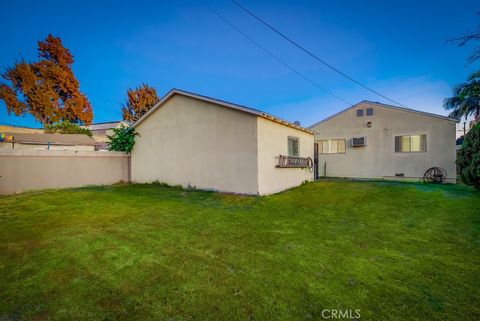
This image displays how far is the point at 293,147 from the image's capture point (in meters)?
10.0

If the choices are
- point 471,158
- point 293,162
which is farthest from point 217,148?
point 471,158

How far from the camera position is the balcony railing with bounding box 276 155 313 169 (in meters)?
8.65

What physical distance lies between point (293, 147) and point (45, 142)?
19.4 metres

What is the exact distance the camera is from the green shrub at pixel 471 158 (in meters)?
6.14

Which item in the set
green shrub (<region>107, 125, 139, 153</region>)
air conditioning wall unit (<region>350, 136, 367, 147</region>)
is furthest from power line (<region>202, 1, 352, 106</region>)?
green shrub (<region>107, 125, 139, 153</region>)

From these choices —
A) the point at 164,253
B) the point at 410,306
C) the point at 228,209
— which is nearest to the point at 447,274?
the point at 410,306

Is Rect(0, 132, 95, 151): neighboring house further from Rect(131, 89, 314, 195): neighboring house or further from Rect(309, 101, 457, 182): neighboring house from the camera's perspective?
Rect(309, 101, 457, 182): neighboring house

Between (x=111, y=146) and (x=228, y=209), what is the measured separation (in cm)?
897

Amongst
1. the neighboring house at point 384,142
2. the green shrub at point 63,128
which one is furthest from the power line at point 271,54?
the green shrub at point 63,128

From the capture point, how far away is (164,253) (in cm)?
318

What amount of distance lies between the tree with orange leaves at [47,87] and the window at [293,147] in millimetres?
26329

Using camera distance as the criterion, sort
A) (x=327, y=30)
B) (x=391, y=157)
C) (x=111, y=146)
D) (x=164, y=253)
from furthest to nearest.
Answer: (x=391, y=157) < (x=111, y=146) < (x=327, y=30) < (x=164, y=253)

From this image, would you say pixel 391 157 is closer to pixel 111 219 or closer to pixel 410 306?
pixel 410 306

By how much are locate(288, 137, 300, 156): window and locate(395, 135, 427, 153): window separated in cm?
696
